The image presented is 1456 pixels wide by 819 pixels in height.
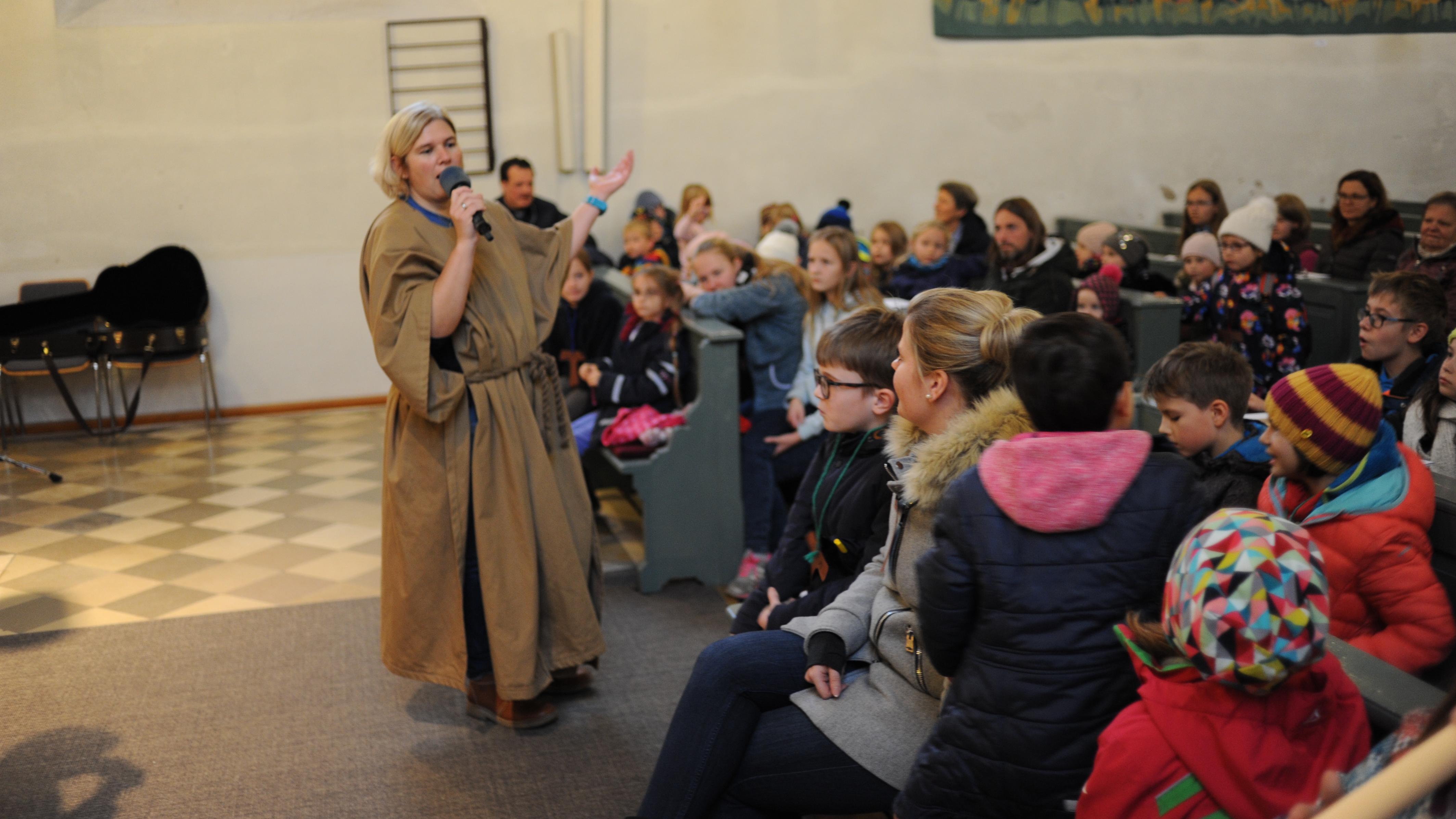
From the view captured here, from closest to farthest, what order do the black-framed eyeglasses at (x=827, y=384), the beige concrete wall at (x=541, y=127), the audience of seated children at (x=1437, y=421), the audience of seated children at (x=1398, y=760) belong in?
the audience of seated children at (x=1398, y=760) < the black-framed eyeglasses at (x=827, y=384) < the audience of seated children at (x=1437, y=421) < the beige concrete wall at (x=541, y=127)

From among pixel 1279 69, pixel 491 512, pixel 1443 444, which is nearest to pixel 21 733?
pixel 491 512

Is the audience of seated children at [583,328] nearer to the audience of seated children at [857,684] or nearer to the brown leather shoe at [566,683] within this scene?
the brown leather shoe at [566,683]

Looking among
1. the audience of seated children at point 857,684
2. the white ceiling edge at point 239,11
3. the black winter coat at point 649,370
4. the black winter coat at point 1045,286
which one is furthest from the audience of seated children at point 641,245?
the audience of seated children at point 857,684

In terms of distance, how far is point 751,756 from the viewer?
1.75 metres

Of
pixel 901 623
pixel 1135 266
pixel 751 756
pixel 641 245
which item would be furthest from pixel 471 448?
pixel 1135 266

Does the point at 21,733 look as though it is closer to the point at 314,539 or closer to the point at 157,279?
the point at 314,539

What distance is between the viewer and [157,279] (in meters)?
6.32

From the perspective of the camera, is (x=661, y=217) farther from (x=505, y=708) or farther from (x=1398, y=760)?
(x=1398, y=760)

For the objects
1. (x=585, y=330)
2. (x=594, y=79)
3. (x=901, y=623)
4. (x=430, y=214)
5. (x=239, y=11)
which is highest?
(x=239, y=11)

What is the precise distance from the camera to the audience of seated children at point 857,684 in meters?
1.67

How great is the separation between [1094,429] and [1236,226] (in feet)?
10.6

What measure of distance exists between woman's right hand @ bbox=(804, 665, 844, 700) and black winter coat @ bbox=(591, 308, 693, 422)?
6.98 ft

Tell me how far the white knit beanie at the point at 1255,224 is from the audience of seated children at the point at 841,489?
2.52 metres

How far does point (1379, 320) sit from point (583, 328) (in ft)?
8.92
